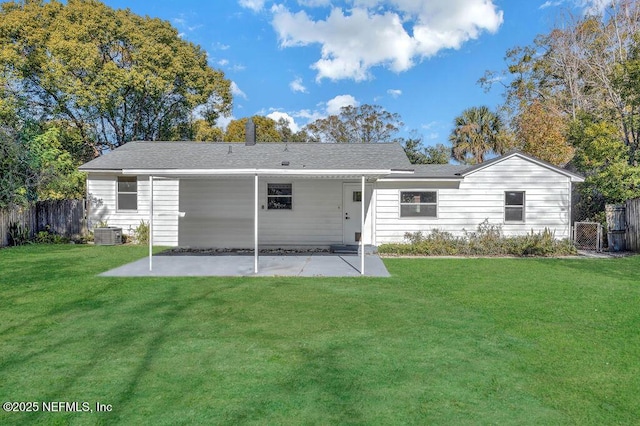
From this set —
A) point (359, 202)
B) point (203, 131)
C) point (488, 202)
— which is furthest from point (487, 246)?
point (203, 131)

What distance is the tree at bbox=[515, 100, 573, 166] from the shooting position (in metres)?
19.9

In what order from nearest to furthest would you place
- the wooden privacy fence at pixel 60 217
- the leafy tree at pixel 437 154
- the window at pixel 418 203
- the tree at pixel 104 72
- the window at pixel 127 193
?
the window at pixel 418 203
the window at pixel 127 193
the wooden privacy fence at pixel 60 217
the tree at pixel 104 72
the leafy tree at pixel 437 154

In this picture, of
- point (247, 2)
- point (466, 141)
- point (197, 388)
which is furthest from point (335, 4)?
point (197, 388)

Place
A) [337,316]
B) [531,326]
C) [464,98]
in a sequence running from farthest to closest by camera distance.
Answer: [464,98] → [337,316] → [531,326]

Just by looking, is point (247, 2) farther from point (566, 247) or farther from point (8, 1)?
point (566, 247)

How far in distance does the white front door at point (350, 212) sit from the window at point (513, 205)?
→ 4.83 m

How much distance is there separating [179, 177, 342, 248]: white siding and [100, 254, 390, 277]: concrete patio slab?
1.93 metres

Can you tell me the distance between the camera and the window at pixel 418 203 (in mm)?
13375

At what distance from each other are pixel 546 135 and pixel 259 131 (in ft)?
78.1

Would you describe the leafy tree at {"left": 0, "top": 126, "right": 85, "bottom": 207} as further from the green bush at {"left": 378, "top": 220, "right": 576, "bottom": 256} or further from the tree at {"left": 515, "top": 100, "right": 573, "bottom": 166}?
the tree at {"left": 515, "top": 100, "right": 573, "bottom": 166}

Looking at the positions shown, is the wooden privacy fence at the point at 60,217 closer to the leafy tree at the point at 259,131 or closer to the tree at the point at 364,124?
the leafy tree at the point at 259,131

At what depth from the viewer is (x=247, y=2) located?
1755 cm

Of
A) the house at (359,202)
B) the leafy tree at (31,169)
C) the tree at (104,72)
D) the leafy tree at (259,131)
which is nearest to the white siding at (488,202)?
the house at (359,202)

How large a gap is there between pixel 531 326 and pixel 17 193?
53.3ft
